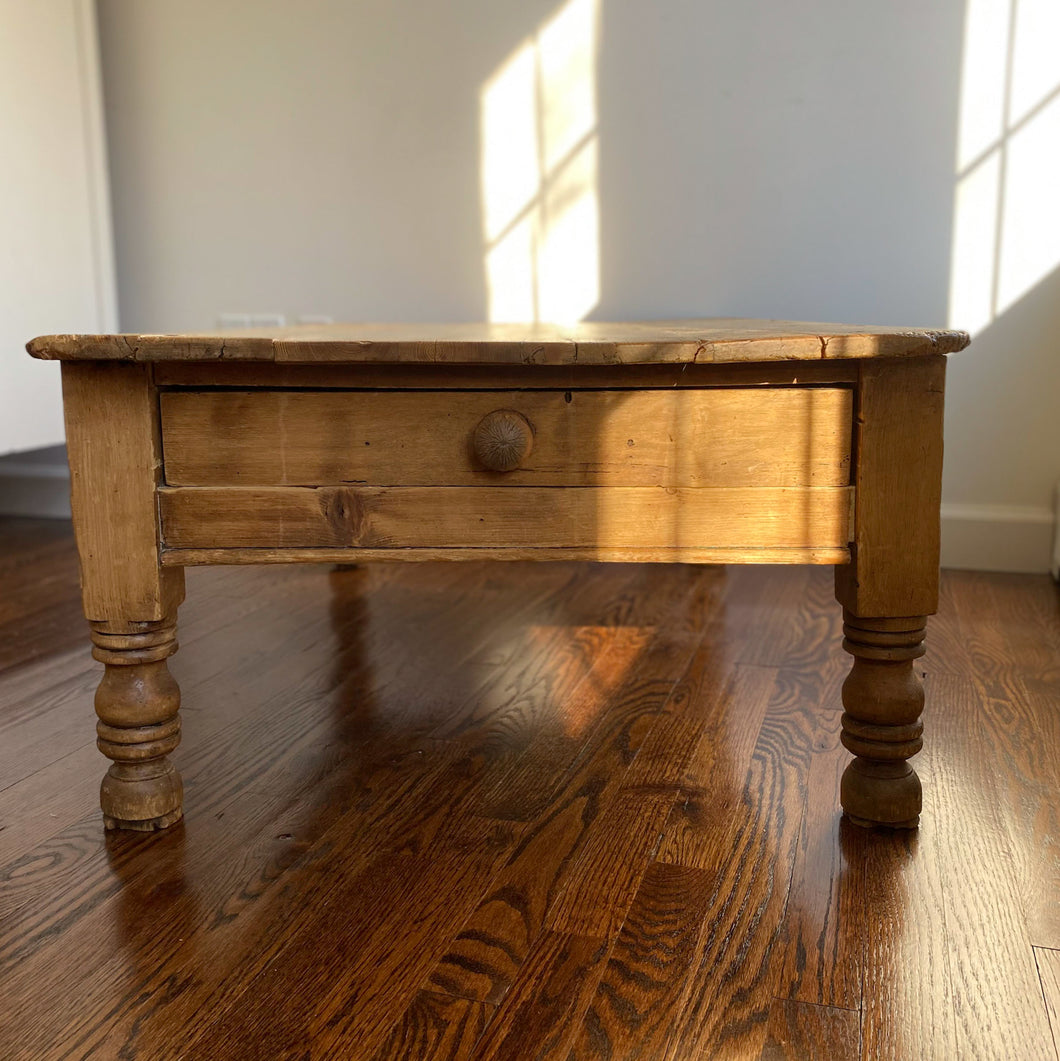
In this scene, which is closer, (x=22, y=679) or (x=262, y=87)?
(x=22, y=679)

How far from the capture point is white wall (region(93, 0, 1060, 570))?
222cm

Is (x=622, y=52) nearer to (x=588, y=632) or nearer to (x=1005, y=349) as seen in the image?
(x=1005, y=349)

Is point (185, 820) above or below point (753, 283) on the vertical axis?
below

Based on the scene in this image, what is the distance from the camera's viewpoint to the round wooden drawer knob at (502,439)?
1081 mm

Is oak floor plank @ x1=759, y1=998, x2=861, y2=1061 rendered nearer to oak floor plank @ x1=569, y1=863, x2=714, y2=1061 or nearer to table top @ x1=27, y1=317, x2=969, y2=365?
oak floor plank @ x1=569, y1=863, x2=714, y2=1061

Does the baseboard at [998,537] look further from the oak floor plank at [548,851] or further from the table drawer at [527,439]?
the table drawer at [527,439]

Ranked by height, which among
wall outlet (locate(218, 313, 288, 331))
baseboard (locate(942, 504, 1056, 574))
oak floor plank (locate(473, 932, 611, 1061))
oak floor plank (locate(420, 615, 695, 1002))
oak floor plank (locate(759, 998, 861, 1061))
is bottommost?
oak floor plank (locate(759, 998, 861, 1061))

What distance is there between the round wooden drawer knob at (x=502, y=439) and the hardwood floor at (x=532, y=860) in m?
0.39

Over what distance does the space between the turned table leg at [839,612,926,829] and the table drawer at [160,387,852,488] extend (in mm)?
166

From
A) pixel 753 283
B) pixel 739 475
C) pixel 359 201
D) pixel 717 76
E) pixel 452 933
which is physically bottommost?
pixel 452 933

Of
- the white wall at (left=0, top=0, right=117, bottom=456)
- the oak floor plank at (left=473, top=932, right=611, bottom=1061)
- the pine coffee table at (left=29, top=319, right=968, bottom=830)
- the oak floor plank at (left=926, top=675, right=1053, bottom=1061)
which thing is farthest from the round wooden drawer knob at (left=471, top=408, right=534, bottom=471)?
the white wall at (left=0, top=0, right=117, bottom=456)

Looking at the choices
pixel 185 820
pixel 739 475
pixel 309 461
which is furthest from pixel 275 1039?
pixel 739 475

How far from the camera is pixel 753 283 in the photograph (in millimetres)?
2324

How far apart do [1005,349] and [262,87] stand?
175cm
